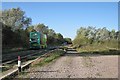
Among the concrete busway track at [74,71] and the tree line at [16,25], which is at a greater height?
the tree line at [16,25]

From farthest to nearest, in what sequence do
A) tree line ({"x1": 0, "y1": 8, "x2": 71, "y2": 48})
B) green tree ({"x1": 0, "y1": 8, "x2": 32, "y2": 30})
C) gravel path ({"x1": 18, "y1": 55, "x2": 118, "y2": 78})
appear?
green tree ({"x1": 0, "y1": 8, "x2": 32, "y2": 30})
tree line ({"x1": 0, "y1": 8, "x2": 71, "y2": 48})
gravel path ({"x1": 18, "y1": 55, "x2": 118, "y2": 78})

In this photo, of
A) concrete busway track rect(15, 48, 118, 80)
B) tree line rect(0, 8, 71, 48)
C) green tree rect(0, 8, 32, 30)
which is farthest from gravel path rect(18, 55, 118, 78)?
green tree rect(0, 8, 32, 30)

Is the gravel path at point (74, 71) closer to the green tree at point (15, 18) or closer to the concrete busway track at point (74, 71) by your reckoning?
the concrete busway track at point (74, 71)

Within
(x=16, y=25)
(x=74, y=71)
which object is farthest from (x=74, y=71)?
(x=16, y=25)

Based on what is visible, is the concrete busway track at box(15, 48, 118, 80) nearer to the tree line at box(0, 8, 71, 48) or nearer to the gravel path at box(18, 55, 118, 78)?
the gravel path at box(18, 55, 118, 78)

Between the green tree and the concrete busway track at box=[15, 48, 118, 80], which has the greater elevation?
the green tree

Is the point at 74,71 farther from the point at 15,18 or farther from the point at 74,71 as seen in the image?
the point at 15,18

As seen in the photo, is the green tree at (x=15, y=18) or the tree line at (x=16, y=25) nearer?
the tree line at (x=16, y=25)

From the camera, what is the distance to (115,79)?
44.1 feet

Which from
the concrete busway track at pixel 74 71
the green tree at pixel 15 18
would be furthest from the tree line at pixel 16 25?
the concrete busway track at pixel 74 71

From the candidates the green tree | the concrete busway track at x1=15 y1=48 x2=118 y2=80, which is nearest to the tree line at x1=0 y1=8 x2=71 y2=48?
the green tree

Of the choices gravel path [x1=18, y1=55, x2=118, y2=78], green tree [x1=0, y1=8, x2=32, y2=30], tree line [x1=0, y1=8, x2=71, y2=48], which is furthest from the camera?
green tree [x1=0, y1=8, x2=32, y2=30]

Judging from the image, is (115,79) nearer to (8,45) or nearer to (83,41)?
(8,45)

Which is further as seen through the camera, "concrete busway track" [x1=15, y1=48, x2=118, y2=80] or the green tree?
the green tree
